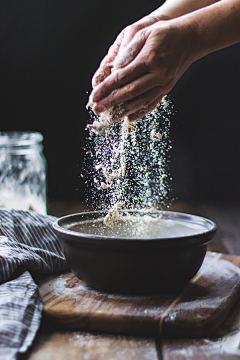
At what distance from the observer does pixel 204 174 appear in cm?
156

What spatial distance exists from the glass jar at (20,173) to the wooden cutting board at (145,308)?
0.46m

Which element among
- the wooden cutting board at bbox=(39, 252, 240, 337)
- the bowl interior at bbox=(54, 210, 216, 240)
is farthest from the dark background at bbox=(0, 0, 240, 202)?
the wooden cutting board at bbox=(39, 252, 240, 337)

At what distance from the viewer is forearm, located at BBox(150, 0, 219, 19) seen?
32.3 inches

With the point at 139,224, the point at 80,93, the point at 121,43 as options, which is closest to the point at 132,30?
the point at 121,43

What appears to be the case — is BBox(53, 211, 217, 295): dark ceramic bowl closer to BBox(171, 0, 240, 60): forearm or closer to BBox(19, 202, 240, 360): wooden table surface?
BBox(19, 202, 240, 360): wooden table surface

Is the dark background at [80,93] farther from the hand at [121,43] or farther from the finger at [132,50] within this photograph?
the finger at [132,50]

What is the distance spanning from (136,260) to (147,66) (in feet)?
1.09

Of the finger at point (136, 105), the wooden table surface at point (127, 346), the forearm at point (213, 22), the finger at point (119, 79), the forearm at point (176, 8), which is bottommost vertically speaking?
the wooden table surface at point (127, 346)

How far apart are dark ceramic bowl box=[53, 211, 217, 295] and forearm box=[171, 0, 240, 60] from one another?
0.35 metres

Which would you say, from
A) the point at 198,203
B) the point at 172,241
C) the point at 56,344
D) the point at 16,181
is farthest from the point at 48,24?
the point at 56,344

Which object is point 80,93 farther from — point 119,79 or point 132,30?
point 119,79

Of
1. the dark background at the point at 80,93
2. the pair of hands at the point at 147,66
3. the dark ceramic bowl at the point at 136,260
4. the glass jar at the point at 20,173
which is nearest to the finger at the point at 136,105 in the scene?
the pair of hands at the point at 147,66

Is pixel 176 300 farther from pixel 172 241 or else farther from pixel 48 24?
pixel 48 24

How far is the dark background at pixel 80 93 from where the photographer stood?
5.01 ft
